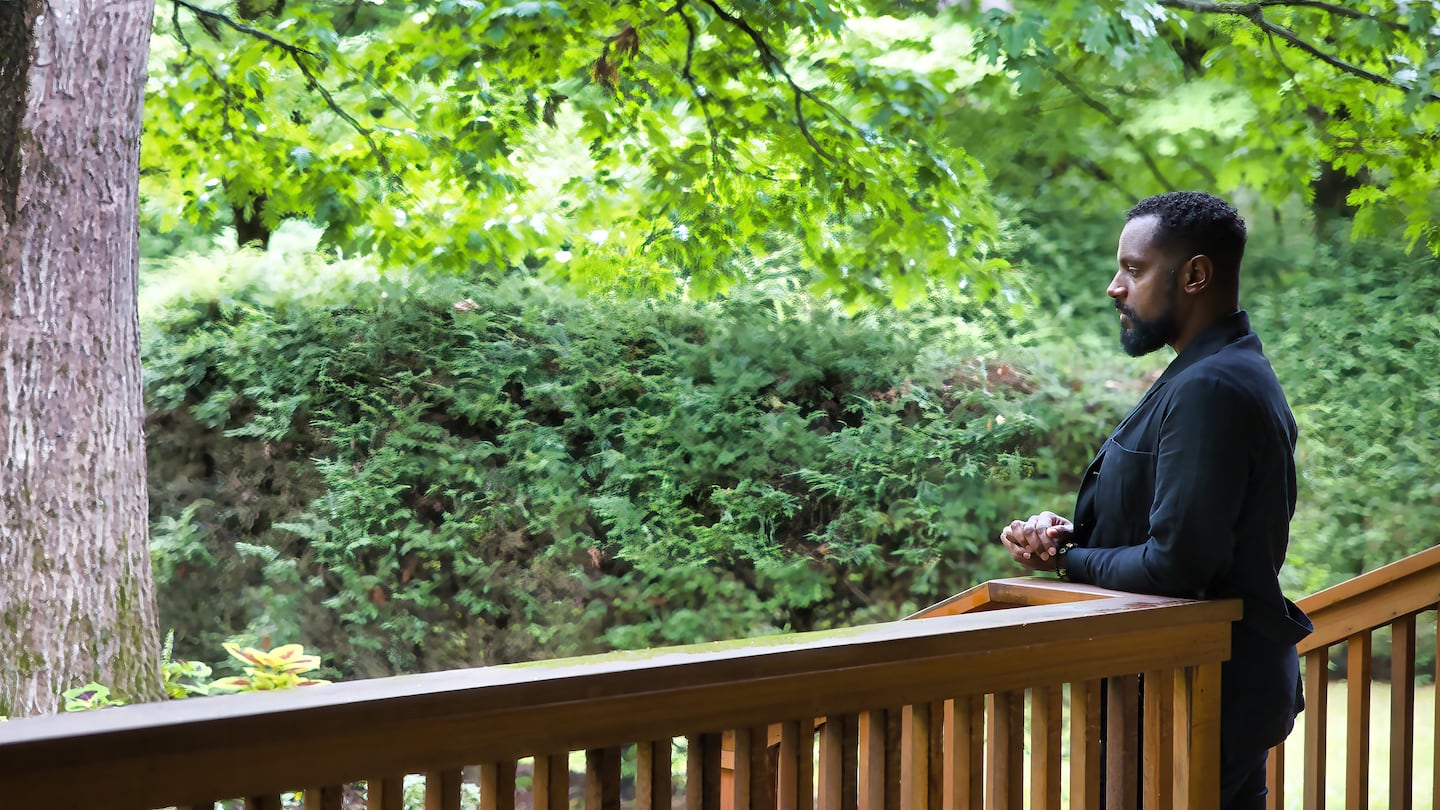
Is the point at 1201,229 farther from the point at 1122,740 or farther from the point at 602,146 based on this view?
the point at 602,146

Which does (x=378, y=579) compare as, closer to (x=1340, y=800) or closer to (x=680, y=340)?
(x=680, y=340)

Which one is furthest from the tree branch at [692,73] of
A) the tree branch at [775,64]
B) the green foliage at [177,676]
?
the green foliage at [177,676]

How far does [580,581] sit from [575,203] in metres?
1.99

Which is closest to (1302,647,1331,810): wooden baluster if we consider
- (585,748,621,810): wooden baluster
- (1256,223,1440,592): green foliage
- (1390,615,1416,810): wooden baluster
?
(1390,615,1416,810): wooden baluster

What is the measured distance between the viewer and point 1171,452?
1637 mm

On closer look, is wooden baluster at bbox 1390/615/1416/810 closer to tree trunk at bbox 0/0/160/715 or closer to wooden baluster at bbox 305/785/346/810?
wooden baluster at bbox 305/785/346/810

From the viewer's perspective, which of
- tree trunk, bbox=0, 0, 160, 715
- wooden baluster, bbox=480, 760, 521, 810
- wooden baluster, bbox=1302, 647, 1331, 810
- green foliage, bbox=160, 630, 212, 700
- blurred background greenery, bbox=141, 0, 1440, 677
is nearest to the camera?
wooden baluster, bbox=480, 760, 521, 810

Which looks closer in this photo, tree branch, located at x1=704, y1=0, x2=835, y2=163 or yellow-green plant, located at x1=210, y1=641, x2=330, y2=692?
yellow-green plant, located at x1=210, y1=641, x2=330, y2=692

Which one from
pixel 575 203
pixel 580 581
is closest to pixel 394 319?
pixel 575 203

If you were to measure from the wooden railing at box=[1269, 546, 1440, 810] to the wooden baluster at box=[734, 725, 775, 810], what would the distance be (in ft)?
5.57

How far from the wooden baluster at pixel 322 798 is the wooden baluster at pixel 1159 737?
114 cm

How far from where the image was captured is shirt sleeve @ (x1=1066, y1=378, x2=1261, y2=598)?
160cm

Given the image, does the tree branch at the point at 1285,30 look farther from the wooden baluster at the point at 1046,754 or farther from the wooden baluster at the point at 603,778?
the wooden baluster at the point at 603,778

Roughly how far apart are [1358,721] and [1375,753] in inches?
155
